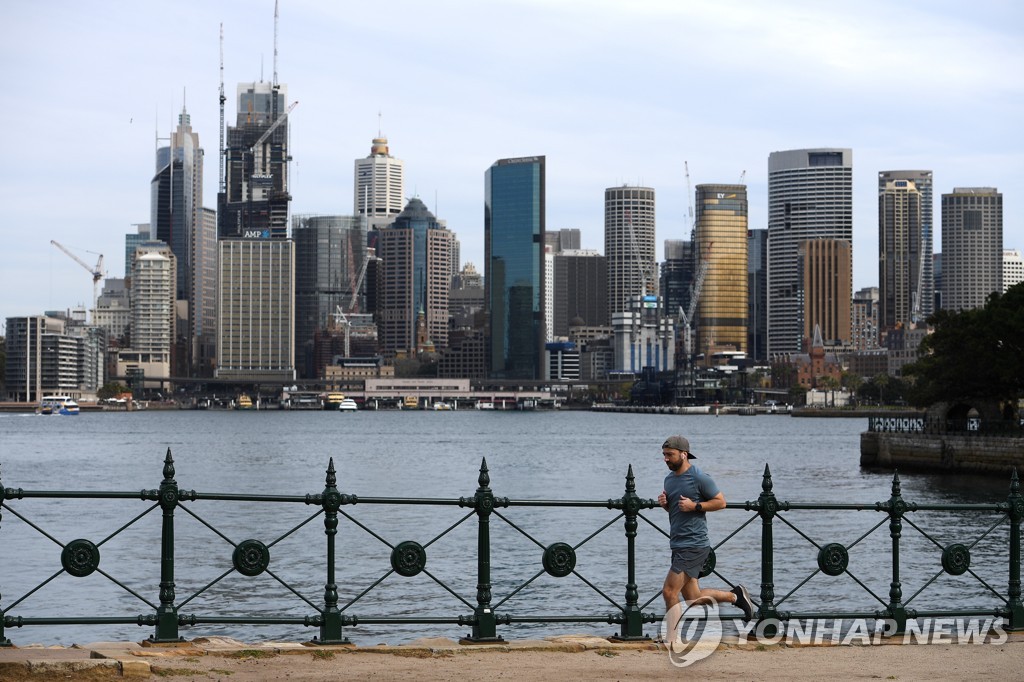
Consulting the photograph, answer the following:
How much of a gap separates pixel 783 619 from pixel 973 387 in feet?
244

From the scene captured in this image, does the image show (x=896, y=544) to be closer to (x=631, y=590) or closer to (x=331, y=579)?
(x=631, y=590)

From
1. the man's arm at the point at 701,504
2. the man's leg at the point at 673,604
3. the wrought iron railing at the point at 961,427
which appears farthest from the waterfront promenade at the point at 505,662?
the wrought iron railing at the point at 961,427

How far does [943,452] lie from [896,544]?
68165mm

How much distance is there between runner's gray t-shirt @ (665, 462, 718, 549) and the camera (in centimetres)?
1416

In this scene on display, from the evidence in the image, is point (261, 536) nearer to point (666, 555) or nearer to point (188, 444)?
point (666, 555)

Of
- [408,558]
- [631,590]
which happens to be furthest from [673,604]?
[408,558]

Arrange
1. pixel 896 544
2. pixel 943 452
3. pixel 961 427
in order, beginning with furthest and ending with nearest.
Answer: pixel 961 427 < pixel 943 452 < pixel 896 544

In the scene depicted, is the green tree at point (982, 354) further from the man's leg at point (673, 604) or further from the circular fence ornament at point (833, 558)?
the man's leg at point (673, 604)

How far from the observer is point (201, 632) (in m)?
25.6

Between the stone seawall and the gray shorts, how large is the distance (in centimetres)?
6109

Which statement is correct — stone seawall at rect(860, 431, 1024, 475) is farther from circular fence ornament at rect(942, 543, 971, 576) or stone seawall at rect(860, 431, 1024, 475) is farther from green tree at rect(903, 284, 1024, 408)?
circular fence ornament at rect(942, 543, 971, 576)

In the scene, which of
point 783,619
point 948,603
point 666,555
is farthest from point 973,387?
point 783,619

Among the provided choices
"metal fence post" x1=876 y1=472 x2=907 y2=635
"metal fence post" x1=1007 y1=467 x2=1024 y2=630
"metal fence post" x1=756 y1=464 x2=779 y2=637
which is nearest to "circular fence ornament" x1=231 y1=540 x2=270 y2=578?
"metal fence post" x1=756 y1=464 x2=779 y2=637

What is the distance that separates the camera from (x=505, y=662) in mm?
13516
